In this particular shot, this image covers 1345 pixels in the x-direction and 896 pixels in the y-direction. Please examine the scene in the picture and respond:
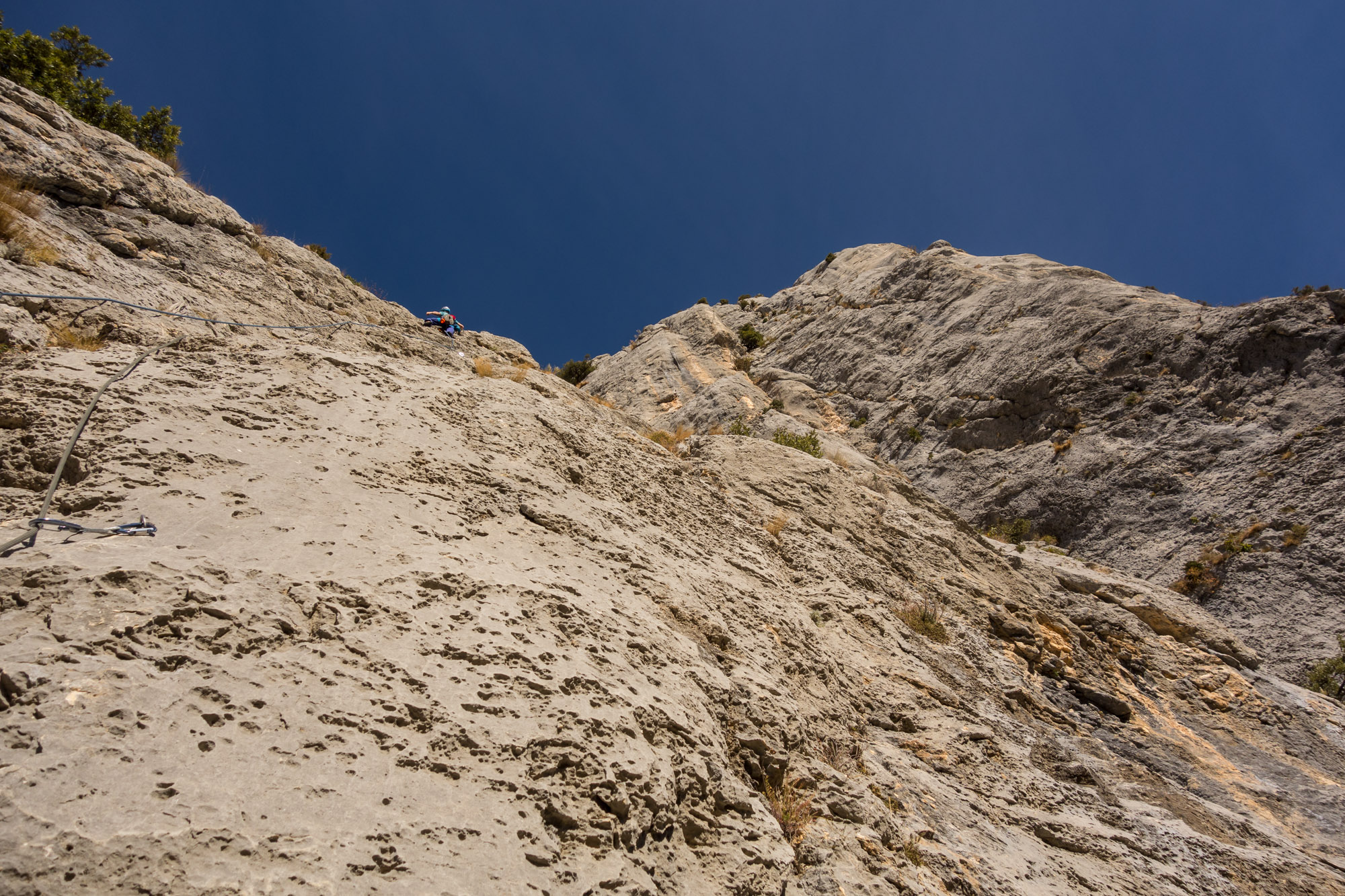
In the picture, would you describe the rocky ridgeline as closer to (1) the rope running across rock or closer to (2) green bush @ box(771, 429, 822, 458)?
(1) the rope running across rock

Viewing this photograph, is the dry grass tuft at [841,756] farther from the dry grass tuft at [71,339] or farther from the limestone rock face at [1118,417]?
the limestone rock face at [1118,417]

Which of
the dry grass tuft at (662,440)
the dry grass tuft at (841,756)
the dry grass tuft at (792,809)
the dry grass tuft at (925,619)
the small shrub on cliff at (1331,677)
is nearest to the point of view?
the dry grass tuft at (792,809)

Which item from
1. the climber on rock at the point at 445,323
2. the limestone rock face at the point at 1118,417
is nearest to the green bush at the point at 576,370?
the limestone rock face at the point at 1118,417

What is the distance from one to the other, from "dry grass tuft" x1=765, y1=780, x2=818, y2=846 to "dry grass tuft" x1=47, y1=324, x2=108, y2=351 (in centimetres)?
635

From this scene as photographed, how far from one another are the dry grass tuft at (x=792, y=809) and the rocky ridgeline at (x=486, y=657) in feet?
0.09

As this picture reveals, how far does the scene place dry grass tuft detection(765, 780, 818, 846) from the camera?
4.08m

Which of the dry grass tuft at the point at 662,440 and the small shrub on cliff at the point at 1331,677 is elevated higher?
the dry grass tuft at the point at 662,440

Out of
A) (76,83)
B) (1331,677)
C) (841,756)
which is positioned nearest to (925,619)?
(841,756)

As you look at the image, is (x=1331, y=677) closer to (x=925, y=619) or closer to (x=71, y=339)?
(x=925, y=619)

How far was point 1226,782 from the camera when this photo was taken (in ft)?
23.0

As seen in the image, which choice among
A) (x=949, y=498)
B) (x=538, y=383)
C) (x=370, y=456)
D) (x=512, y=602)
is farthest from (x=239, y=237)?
(x=949, y=498)

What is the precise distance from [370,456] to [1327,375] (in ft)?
65.3

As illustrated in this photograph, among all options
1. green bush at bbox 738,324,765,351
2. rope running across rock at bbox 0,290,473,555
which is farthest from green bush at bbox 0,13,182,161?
green bush at bbox 738,324,765,351

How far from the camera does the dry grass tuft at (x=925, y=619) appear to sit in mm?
7730
